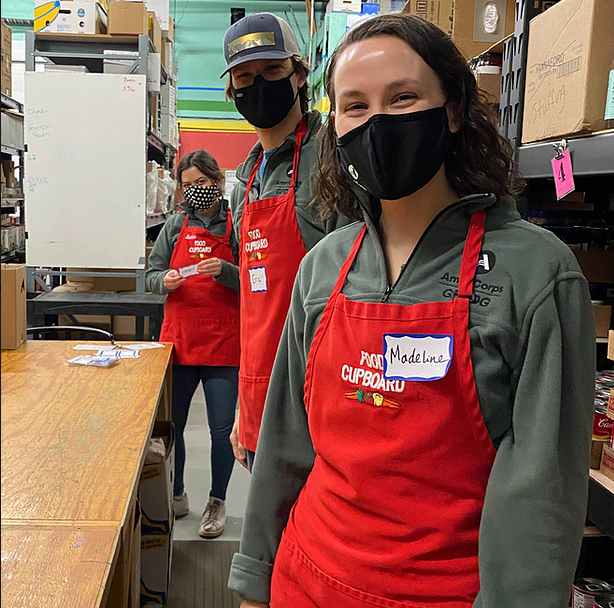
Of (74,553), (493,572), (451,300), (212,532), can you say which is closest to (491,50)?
(451,300)

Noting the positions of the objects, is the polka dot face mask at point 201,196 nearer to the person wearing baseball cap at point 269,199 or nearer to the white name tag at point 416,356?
the person wearing baseball cap at point 269,199

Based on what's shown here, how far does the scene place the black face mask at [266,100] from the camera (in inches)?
77.9

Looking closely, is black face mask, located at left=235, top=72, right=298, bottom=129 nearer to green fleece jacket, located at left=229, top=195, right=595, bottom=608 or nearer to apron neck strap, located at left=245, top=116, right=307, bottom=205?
apron neck strap, located at left=245, top=116, right=307, bottom=205

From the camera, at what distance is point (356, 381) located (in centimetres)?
104

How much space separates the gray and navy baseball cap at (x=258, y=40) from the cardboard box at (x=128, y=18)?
111 inches

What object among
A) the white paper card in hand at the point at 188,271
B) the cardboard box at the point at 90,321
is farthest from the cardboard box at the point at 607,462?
the cardboard box at the point at 90,321

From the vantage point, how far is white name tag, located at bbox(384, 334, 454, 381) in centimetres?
97

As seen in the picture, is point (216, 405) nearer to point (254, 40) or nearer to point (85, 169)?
point (254, 40)

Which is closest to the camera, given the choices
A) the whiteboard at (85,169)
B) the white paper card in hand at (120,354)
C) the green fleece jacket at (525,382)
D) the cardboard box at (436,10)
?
the green fleece jacket at (525,382)

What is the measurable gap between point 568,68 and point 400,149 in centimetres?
71

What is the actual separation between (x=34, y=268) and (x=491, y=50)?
11.0ft

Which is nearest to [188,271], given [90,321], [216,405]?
[216,405]

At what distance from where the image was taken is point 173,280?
3023 mm

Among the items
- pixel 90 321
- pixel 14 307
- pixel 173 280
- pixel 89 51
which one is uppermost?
pixel 89 51
